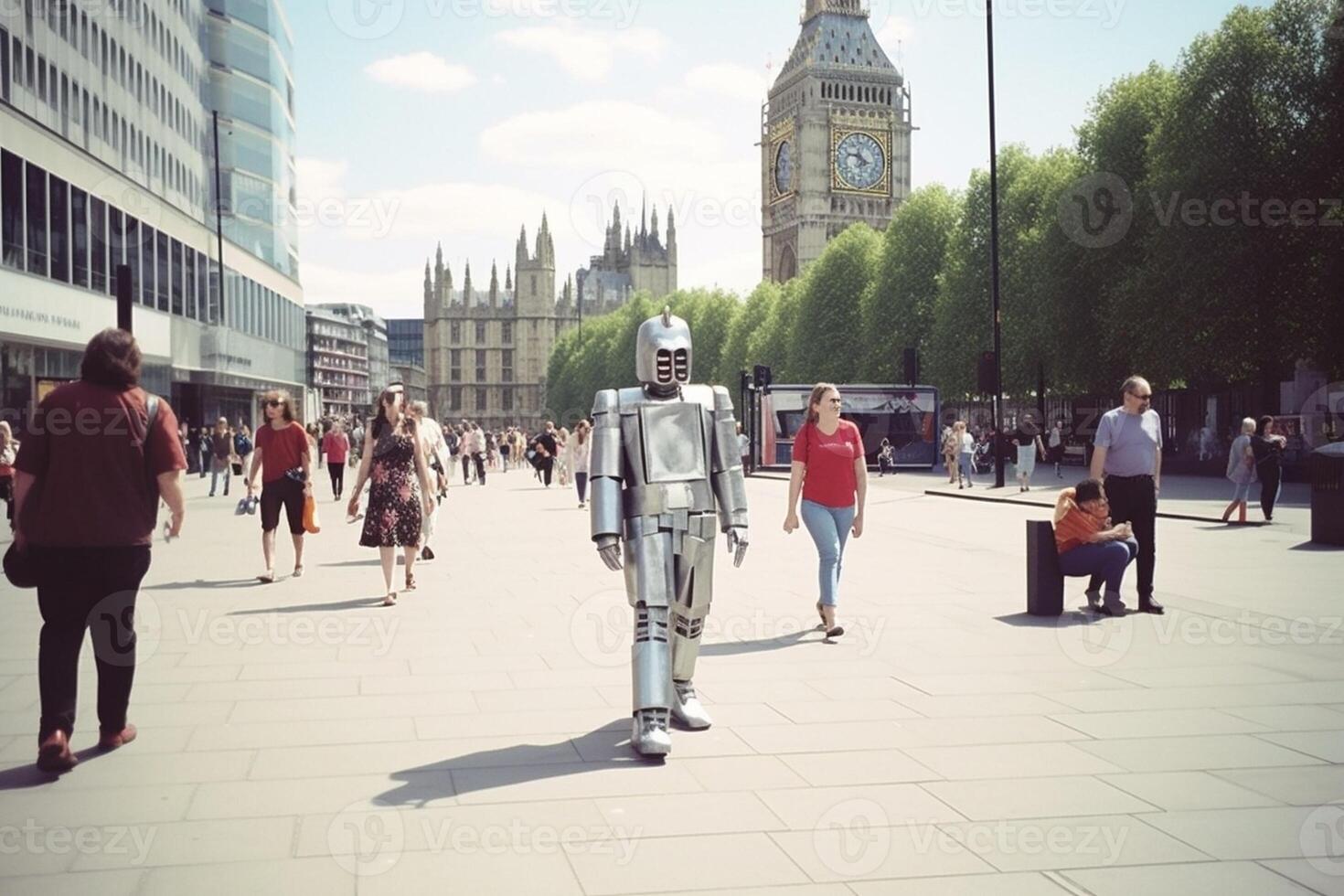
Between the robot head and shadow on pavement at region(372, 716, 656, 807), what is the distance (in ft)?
5.64

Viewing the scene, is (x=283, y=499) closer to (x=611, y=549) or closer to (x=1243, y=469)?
→ (x=611, y=549)

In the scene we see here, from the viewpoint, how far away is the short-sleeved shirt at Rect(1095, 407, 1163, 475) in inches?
411

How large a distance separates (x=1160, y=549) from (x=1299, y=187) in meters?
21.4

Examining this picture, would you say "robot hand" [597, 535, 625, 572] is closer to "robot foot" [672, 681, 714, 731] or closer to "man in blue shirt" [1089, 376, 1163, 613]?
"robot foot" [672, 681, 714, 731]

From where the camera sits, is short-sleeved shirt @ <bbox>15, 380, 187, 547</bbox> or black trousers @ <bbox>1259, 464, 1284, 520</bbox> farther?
black trousers @ <bbox>1259, 464, 1284, 520</bbox>

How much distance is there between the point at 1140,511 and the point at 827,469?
2.69 m

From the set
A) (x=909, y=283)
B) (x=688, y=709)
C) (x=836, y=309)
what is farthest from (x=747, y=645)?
(x=836, y=309)

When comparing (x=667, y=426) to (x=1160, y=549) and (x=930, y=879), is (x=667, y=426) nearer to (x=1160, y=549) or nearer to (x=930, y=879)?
(x=930, y=879)

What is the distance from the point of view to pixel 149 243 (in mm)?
39250

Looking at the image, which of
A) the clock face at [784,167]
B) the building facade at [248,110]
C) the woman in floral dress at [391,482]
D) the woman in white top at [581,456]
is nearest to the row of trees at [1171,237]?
the woman in white top at [581,456]

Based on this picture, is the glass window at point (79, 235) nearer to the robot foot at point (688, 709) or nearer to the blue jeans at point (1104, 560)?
the blue jeans at point (1104, 560)

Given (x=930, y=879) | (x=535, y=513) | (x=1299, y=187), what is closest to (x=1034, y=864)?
(x=930, y=879)

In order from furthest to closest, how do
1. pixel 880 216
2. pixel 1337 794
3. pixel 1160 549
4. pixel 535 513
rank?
pixel 880 216 → pixel 535 513 → pixel 1160 549 → pixel 1337 794

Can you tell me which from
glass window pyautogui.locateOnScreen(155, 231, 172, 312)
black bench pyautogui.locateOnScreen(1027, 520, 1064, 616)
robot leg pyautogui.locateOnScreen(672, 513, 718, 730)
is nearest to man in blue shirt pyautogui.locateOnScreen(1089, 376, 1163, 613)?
black bench pyautogui.locateOnScreen(1027, 520, 1064, 616)
